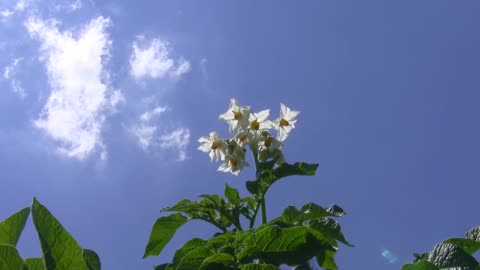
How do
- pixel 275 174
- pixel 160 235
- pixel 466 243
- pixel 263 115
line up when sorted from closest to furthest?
pixel 466 243, pixel 160 235, pixel 275 174, pixel 263 115

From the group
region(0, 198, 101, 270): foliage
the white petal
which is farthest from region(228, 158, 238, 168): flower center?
region(0, 198, 101, 270): foliage

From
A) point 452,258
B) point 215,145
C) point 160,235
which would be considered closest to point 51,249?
point 452,258

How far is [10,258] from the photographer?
91 centimetres

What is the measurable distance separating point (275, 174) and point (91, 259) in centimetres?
163

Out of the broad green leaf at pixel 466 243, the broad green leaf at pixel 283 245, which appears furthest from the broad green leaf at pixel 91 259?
the broad green leaf at pixel 466 243

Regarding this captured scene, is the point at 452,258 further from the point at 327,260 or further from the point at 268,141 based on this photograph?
the point at 268,141

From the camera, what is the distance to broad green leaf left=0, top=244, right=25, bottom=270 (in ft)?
2.95

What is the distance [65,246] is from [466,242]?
1.10m

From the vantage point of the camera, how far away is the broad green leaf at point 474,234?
160 centimetres

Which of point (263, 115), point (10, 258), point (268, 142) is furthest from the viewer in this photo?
point (263, 115)

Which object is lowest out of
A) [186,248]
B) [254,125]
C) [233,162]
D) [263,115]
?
[186,248]

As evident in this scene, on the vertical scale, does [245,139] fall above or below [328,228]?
above

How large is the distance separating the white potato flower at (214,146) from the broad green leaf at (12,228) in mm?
2207

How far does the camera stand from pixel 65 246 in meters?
→ 0.91
